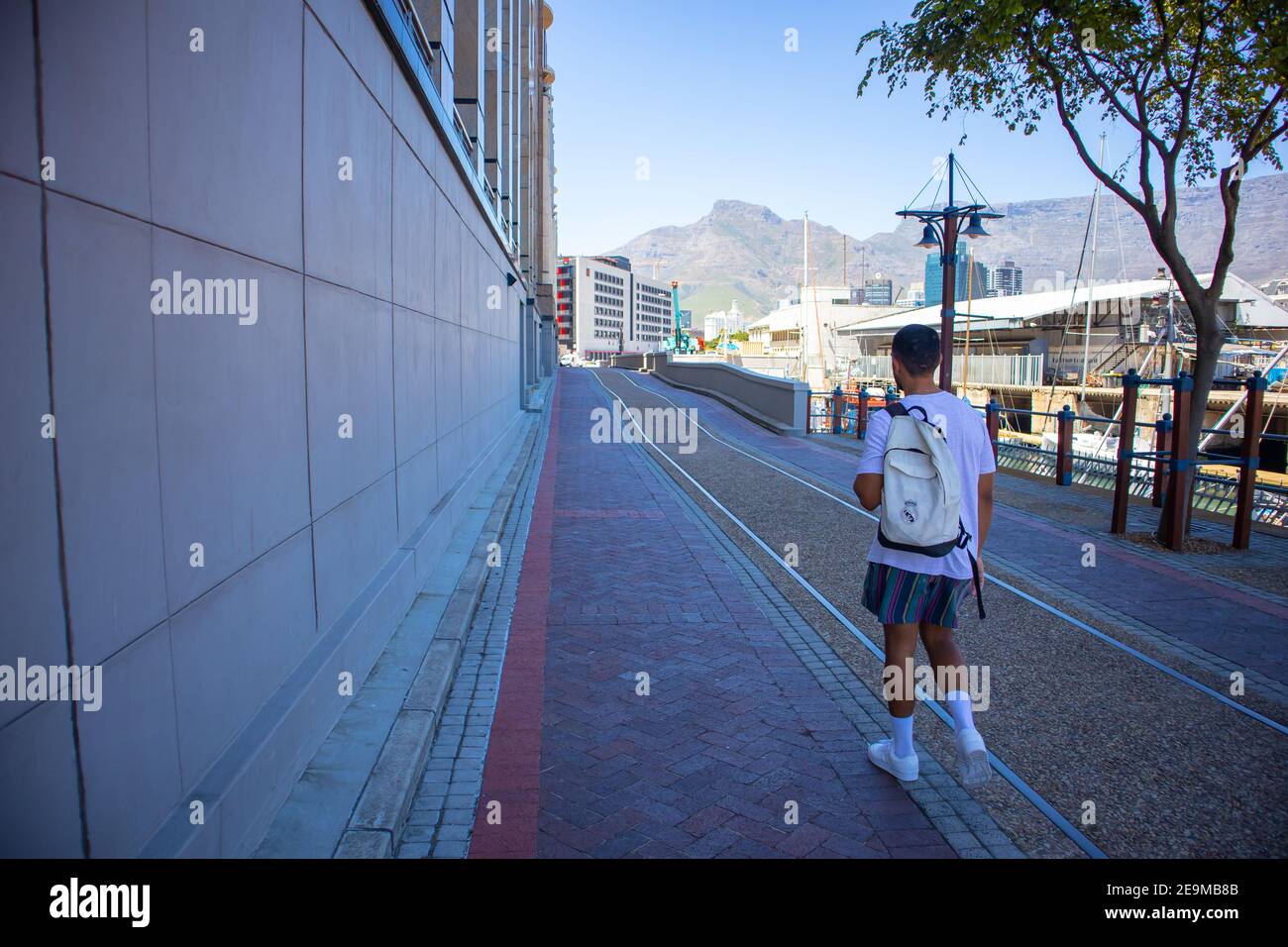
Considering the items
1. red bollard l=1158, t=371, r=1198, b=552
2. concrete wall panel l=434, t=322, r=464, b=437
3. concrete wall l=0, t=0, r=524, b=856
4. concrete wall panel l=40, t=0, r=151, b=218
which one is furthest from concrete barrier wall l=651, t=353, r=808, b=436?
concrete wall panel l=40, t=0, r=151, b=218

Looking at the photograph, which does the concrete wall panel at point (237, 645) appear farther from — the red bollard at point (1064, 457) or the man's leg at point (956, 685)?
the red bollard at point (1064, 457)

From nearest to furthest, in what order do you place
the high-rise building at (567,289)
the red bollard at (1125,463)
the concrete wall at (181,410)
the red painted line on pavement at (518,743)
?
the concrete wall at (181,410) < the red painted line on pavement at (518,743) < the red bollard at (1125,463) < the high-rise building at (567,289)

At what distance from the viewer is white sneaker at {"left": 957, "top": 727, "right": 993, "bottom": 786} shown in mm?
3945

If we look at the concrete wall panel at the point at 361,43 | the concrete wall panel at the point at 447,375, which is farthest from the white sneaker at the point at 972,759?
the concrete wall panel at the point at 447,375

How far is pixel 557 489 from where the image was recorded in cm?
1362

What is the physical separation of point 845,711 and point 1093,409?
4343 cm

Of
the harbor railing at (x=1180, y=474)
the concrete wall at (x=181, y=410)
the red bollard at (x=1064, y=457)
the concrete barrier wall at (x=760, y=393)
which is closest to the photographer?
the concrete wall at (x=181, y=410)

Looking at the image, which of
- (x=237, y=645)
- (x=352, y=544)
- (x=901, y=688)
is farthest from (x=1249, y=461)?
(x=237, y=645)

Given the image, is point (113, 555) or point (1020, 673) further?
point (1020, 673)

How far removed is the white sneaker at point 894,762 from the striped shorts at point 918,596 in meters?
0.64

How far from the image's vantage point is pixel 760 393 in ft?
90.5

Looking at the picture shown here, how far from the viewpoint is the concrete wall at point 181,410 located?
6.79ft
